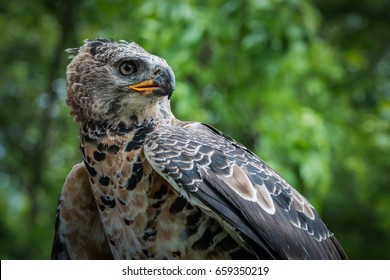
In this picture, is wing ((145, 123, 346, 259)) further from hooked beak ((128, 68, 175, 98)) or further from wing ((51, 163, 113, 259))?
wing ((51, 163, 113, 259))

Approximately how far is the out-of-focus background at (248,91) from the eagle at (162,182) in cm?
170

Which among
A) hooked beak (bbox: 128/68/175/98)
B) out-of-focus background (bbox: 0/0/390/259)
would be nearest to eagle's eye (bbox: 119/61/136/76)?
hooked beak (bbox: 128/68/175/98)

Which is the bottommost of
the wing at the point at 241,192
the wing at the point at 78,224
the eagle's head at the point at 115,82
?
the wing at the point at 78,224

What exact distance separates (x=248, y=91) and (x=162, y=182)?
9.37 feet

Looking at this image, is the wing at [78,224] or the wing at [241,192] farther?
the wing at [78,224]

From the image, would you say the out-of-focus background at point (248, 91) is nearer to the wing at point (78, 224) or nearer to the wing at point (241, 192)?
the wing at point (241, 192)

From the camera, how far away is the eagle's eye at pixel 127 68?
288 cm

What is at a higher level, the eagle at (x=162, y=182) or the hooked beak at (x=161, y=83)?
the hooked beak at (x=161, y=83)

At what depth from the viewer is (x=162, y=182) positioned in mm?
2797

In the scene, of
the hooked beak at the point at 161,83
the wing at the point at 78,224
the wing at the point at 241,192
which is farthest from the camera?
the wing at the point at 78,224

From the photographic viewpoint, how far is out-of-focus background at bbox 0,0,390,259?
496 cm

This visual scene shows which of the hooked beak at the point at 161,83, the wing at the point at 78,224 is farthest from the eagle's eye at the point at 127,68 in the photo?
the wing at the point at 78,224

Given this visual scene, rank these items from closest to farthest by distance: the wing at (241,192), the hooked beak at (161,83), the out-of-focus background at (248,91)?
the wing at (241,192) → the hooked beak at (161,83) → the out-of-focus background at (248,91)
